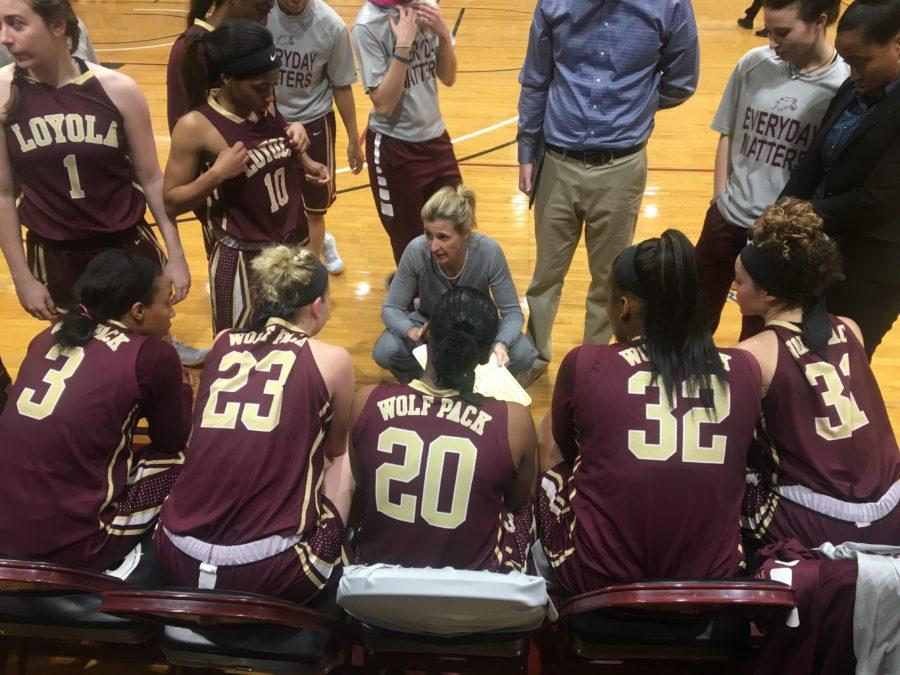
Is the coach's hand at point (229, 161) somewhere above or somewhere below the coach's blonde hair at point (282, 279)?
above

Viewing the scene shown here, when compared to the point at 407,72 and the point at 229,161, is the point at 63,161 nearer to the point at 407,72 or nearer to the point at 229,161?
the point at 229,161

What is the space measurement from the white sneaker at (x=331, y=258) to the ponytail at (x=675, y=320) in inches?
115

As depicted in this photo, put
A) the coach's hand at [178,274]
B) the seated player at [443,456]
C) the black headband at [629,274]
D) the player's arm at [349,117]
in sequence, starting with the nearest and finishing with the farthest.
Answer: the seated player at [443,456] → the black headband at [629,274] → the coach's hand at [178,274] → the player's arm at [349,117]

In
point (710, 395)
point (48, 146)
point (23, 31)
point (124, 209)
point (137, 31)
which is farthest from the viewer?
point (137, 31)

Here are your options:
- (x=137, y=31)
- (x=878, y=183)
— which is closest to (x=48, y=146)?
(x=878, y=183)

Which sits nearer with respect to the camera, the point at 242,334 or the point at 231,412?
the point at 231,412

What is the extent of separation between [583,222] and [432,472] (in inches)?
83.9

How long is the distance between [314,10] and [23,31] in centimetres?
155

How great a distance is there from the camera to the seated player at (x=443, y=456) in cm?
203

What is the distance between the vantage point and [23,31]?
8.26 feet

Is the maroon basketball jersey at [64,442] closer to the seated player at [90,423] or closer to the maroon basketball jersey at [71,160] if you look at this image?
the seated player at [90,423]

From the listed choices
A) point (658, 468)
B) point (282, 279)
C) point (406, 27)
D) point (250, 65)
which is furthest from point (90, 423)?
point (406, 27)

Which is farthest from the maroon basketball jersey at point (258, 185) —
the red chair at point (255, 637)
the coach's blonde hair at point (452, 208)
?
the red chair at point (255, 637)

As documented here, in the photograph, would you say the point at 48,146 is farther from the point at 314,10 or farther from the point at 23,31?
the point at 314,10
